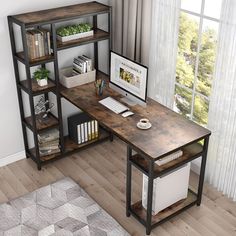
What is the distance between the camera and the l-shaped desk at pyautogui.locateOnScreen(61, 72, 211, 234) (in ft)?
10.1

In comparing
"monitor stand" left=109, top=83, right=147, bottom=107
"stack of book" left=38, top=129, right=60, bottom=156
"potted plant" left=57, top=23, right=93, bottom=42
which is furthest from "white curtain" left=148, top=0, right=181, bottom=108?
"stack of book" left=38, top=129, right=60, bottom=156

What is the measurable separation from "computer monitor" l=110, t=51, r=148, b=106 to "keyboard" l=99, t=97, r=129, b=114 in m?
0.10

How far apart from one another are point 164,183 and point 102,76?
56.8 inches

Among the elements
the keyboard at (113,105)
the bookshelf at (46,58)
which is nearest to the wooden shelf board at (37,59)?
the bookshelf at (46,58)

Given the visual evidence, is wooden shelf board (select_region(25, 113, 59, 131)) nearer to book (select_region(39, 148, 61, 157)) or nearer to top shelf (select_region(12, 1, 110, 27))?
book (select_region(39, 148, 61, 157))

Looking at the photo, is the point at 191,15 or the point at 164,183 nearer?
the point at 164,183

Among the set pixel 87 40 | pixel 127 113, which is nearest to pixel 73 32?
pixel 87 40

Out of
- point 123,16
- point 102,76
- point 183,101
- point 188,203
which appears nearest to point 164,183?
point 188,203

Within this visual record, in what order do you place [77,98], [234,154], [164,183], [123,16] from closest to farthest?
[164,183] < [234,154] < [77,98] < [123,16]

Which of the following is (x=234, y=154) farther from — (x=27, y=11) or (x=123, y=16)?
(x=27, y=11)

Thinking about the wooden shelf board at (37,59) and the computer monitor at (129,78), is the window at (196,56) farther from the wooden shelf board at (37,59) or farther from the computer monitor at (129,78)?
the wooden shelf board at (37,59)

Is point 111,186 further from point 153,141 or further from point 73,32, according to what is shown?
point 73,32

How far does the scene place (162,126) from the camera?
10.9ft

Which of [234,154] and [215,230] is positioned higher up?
[234,154]
